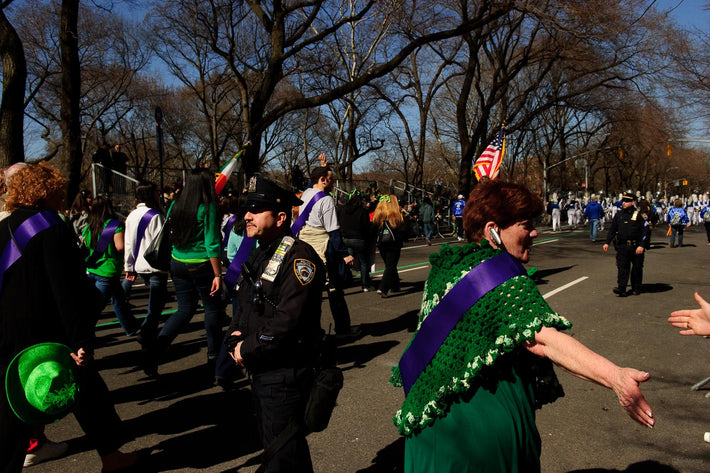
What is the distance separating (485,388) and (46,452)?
3.22m

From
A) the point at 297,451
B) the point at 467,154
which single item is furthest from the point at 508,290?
the point at 467,154

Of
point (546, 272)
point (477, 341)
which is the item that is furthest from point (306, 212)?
point (546, 272)

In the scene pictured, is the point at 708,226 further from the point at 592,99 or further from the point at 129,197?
the point at 129,197

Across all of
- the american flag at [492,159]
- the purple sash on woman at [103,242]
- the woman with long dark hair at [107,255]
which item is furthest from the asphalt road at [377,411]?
the american flag at [492,159]

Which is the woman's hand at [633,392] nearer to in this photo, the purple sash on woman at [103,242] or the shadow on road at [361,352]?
the shadow on road at [361,352]

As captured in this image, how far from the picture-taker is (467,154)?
2578 centimetres

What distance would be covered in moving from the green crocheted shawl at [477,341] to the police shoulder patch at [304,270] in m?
0.73

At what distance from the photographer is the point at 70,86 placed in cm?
1174

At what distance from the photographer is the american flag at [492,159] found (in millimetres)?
13727

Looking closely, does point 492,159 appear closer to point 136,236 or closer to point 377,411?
Answer: point 136,236

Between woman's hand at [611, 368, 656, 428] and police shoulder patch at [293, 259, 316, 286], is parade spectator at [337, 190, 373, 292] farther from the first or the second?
woman's hand at [611, 368, 656, 428]

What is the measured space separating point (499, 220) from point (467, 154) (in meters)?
24.2

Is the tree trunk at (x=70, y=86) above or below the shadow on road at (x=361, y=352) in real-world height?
above

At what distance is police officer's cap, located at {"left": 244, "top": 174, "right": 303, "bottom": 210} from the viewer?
299cm
